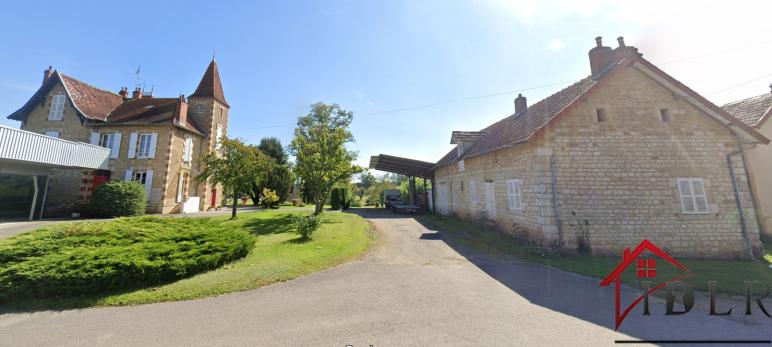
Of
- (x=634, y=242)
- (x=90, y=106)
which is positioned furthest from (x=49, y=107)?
(x=634, y=242)

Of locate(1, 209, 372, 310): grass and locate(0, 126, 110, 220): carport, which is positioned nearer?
locate(1, 209, 372, 310): grass

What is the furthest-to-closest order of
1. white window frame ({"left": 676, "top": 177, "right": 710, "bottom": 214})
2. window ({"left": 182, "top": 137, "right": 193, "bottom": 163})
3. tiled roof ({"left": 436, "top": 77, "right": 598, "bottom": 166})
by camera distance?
window ({"left": 182, "top": 137, "right": 193, "bottom": 163}) < tiled roof ({"left": 436, "top": 77, "right": 598, "bottom": 166}) < white window frame ({"left": 676, "top": 177, "right": 710, "bottom": 214})

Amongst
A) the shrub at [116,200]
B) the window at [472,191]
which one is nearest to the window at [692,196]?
the window at [472,191]

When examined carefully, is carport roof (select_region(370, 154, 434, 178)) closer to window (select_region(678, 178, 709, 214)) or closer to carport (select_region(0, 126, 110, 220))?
window (select_region(678, 178, 709, 214))

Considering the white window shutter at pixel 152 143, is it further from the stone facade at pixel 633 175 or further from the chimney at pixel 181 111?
the stone facade at pixel 633 175

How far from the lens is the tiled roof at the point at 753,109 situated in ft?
39.8

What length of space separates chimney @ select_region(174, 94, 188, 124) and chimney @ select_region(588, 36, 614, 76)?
28.4 m

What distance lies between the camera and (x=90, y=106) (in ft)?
66.1

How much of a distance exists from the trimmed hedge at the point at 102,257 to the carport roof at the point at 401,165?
15315 millimetres

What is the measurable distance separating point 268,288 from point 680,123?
1507 cm

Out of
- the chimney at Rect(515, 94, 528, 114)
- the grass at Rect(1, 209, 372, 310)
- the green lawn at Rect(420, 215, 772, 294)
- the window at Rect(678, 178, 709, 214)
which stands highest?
the chimney at Rect(515, 94, 528, 114)

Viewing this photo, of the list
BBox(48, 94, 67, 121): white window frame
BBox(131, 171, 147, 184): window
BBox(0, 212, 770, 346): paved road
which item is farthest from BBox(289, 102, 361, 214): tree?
BBox(48, 94, 67, 121): white window frame

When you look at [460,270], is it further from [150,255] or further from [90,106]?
[90,106]

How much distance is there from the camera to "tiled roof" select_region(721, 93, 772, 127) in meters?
12.1
